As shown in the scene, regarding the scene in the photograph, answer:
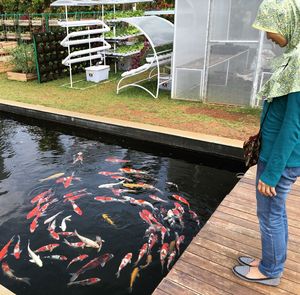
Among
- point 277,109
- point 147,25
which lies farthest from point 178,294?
point 147,25

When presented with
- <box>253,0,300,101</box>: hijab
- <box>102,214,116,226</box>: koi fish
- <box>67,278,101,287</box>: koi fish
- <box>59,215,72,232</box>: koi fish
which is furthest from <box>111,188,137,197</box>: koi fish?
<box>253,0,300,101</box>: hijab

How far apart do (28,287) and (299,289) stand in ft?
7.95

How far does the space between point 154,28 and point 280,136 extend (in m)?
7.61

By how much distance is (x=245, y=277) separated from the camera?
2379 millimetres

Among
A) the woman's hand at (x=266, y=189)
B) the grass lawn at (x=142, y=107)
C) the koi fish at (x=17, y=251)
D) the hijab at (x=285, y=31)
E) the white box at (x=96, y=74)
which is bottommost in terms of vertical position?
the koi fish at (x=17, y=251)

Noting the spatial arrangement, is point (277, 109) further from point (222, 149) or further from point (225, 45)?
point (225, 45)

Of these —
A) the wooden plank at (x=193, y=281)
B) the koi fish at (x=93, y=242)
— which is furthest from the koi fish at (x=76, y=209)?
the wooden plank at (x=193, y=281)

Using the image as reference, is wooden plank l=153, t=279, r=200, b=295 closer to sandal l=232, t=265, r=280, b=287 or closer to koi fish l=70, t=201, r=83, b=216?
sandal l=232, t=265, r=280, b=287

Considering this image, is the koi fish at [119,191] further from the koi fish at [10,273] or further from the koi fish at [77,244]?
the koi fish at [10,273]

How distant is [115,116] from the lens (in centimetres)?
691

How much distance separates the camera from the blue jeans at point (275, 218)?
193cm

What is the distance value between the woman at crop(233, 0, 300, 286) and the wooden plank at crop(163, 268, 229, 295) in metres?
0.52

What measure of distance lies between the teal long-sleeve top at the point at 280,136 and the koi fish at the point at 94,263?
7.12 feet

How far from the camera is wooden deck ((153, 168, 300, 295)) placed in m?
2.33
